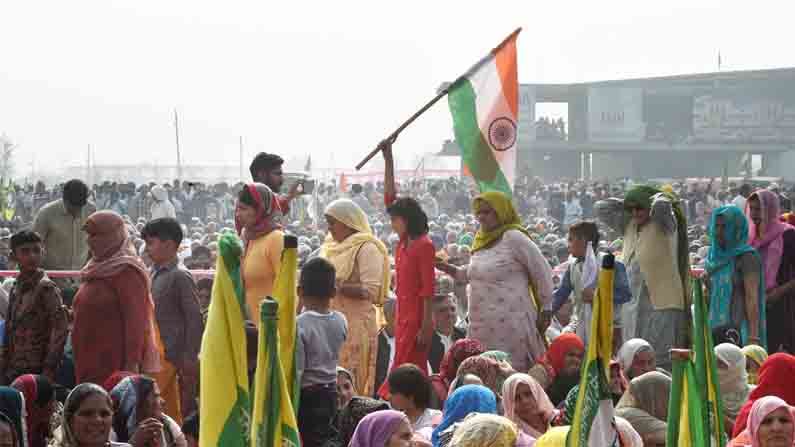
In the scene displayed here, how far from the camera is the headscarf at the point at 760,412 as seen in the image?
6102 millimetres

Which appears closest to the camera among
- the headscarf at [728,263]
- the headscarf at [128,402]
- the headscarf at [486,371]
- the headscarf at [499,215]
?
the headscarf at [128,402]

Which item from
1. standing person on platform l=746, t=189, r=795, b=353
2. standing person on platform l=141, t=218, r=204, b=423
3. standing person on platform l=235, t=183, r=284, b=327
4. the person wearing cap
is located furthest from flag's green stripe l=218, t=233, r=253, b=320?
the person wearing cap

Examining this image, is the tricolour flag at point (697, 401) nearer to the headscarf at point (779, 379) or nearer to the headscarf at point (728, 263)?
the headscarf at point (779, 379)

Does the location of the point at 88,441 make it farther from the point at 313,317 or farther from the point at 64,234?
the point at 64,234

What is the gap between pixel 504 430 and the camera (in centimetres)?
575

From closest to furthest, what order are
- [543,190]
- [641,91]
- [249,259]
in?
[249,259] → [543,190] → [641,91]

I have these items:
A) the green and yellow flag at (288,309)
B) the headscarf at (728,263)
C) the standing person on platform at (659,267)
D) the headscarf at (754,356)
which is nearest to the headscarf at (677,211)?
the standing person on platform at (659,267)

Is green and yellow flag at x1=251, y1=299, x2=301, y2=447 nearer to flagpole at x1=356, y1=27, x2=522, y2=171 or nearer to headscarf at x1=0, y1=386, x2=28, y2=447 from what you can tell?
headscarf at x1=0, y1=386, x2=28, y2=447

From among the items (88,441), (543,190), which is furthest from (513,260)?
(543,190)

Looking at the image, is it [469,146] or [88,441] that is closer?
[88,441]

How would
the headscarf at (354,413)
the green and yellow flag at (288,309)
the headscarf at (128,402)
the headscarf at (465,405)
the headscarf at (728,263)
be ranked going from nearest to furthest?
the green and yellow flag at (288,309) → the headscarf at (128,402) → the headscarf at (354,413) → the headscarf at (465,405) → the headscarf at (728,263)

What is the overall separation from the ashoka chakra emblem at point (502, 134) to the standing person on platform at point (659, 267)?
1.16 meters

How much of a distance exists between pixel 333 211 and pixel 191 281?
1136 mm

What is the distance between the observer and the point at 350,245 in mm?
8453
